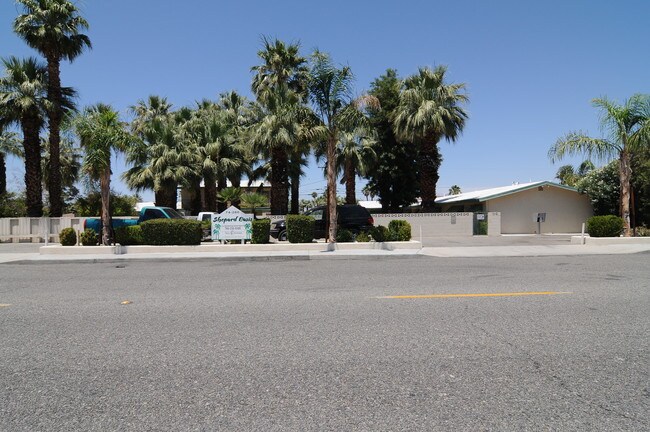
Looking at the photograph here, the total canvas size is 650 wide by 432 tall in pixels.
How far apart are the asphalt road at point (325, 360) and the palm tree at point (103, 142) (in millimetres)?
9056

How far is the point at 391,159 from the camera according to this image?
A: 115 feet

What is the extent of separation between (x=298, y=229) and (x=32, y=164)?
1857cm

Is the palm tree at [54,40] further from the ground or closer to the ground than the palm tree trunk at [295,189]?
further from the ground

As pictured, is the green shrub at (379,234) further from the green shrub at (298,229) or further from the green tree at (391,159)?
the green tree at (391,159)

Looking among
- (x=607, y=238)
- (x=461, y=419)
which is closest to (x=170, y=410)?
(x=461, y=419)

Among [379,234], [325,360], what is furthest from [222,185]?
[325,360]

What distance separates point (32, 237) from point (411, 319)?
25.9 m

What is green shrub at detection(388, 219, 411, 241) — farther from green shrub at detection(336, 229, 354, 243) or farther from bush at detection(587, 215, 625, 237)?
bush at detection(587, 215, 625, 237)

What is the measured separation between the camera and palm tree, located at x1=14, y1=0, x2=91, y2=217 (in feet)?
80.5

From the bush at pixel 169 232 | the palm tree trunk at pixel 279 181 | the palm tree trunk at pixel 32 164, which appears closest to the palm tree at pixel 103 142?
the bush at pixel 169 232

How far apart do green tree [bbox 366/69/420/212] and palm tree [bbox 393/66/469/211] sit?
499cm

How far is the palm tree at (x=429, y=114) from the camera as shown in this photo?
2809 centimetres

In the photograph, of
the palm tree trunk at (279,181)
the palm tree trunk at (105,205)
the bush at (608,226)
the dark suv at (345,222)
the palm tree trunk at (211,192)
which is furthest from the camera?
the palm tree trunk at (211,192)

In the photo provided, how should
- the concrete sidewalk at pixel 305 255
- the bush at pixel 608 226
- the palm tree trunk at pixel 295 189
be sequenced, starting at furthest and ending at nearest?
the palm tree trunk at pixel 295 189
the bush at pixel 608 226
the concrete sidewalk at pixel 305 255
